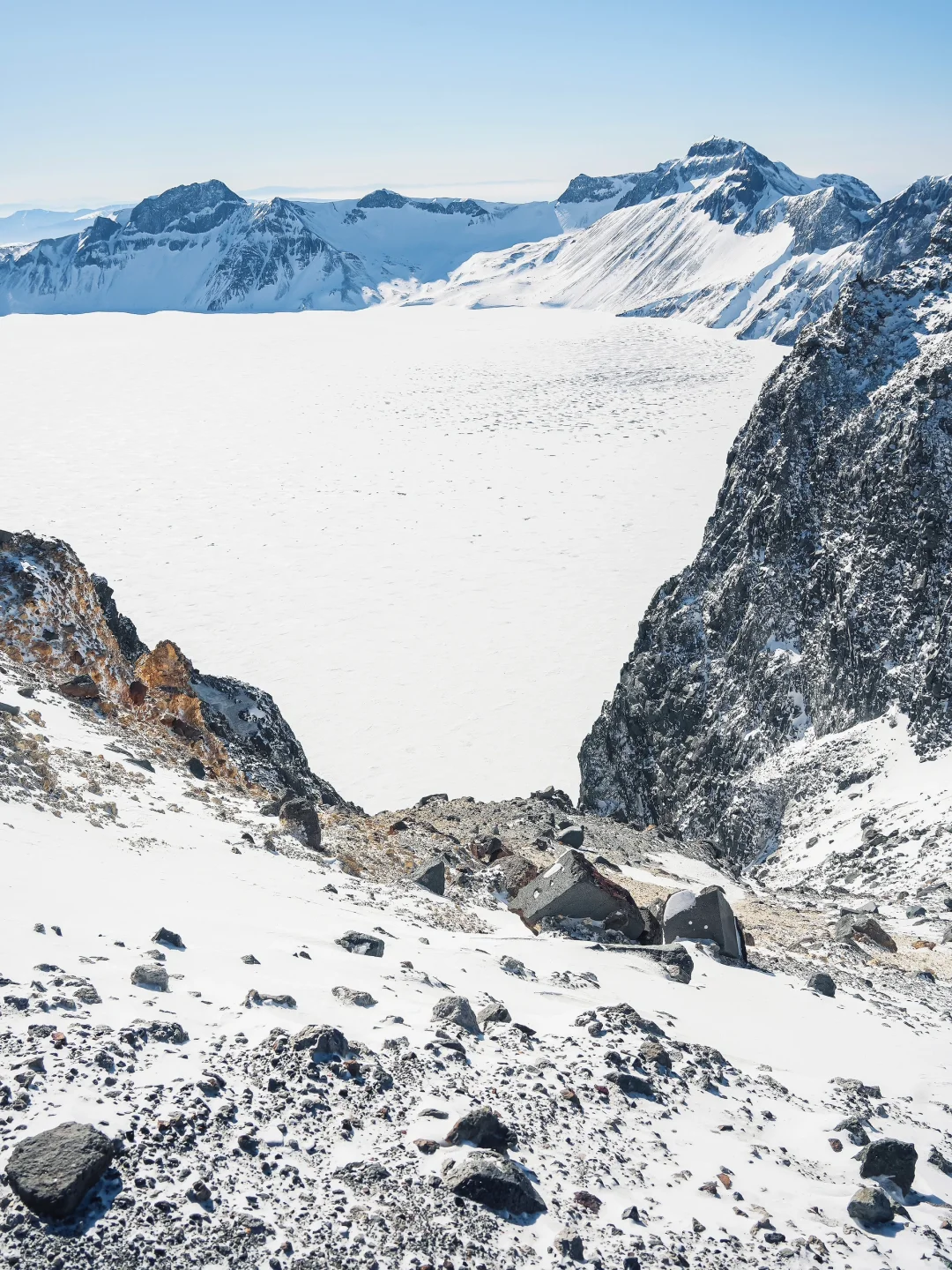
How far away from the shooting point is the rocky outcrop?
15320 millimetres

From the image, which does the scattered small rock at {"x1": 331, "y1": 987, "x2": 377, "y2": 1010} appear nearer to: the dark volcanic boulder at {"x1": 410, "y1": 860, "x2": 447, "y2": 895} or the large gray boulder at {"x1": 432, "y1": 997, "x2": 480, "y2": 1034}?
the large gray boulder at {"x1": 432, "y1": 997, "x2": 480, "y2": 1034}

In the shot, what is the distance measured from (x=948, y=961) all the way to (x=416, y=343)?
128 meters

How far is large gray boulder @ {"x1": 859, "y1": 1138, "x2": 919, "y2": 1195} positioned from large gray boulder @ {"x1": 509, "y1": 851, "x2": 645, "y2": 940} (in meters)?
4.64

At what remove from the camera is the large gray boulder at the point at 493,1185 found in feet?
17.4

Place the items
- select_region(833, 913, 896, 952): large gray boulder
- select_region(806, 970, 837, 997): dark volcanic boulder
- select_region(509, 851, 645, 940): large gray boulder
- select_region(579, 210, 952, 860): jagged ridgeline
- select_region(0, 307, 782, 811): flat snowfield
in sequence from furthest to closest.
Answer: select_region(0, 307, 782, 811): flat snowfield
select_region(579, 210, 952, 860): jagged ridgeline
select_region(833, 913, 896, 952): large gray boulder
select_region(509, 851, 645, 940): large gray boulder
select_region(806, 970, 837, 997): dark volcanic boulder

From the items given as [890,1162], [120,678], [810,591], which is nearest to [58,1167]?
[890,1162]

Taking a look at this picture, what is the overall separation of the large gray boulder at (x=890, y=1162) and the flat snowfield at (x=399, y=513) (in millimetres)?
23530

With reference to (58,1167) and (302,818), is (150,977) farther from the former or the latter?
(302,818)

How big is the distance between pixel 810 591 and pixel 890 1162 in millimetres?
19428

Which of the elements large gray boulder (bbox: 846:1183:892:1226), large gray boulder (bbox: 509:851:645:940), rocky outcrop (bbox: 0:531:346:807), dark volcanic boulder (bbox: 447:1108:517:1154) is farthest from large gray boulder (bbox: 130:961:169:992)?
rocky outcrop (bbox: 0:531:346:807)

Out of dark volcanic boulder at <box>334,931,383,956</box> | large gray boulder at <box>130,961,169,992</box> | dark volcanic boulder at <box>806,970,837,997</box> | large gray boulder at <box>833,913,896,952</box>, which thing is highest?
large gray boulder at <box>130,961,169,992</box>

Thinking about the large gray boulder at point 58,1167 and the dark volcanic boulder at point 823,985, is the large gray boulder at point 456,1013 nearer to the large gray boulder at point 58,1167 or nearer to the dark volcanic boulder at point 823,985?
the large gray boulder at point 58,1167

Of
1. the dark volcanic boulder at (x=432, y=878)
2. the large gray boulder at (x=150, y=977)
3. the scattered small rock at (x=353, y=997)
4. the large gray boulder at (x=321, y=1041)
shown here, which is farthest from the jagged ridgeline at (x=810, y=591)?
the large gray boulder at (x=150, y=977)

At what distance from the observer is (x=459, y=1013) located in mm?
7004
